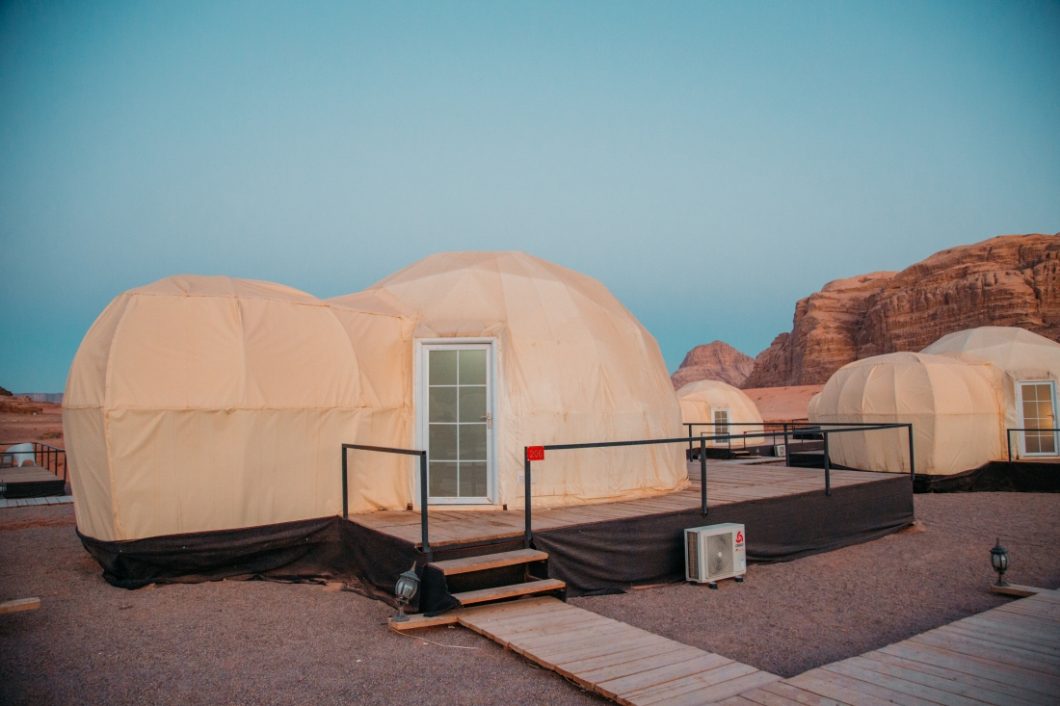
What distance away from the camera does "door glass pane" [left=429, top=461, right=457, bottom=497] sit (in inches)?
350

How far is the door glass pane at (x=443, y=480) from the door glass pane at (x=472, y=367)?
1.06m

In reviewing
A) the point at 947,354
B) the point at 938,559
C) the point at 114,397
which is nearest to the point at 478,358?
the point at 114,397

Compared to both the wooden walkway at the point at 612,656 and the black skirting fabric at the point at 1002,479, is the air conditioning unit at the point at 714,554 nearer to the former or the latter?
the wooden walkway at the point at 612,656

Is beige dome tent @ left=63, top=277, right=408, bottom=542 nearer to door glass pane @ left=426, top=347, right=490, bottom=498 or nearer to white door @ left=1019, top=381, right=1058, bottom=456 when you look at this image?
door glass pane @ left=426, top=347, right=490, bottom=498

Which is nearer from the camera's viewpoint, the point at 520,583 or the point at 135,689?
the point at 135,689

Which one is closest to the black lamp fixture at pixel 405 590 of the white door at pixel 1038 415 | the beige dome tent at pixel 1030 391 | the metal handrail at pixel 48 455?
the metal handrail at pixel 48 455

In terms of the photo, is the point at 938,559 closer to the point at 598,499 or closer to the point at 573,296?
the point at 598,499

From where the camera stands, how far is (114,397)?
23.6 feet

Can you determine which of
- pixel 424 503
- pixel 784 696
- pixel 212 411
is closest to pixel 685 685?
pixel 784 696

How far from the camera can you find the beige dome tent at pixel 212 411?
286 inches

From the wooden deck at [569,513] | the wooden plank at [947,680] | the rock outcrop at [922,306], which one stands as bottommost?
the wooden plank at [947,680]

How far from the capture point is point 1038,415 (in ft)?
55.6

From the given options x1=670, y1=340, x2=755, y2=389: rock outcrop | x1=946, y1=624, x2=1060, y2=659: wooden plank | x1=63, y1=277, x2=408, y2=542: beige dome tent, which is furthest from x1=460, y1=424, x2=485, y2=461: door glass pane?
x1=670, y1=340, x2=755, y2=389: rock outcrop

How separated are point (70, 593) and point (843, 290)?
8157cm
